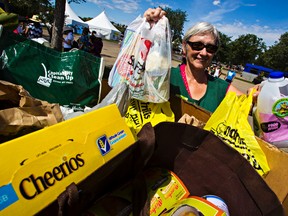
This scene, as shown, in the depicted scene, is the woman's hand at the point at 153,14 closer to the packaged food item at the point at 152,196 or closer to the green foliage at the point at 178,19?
the packaged food item at the point at 152,196

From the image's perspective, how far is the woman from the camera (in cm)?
172

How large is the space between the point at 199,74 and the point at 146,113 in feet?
2.49

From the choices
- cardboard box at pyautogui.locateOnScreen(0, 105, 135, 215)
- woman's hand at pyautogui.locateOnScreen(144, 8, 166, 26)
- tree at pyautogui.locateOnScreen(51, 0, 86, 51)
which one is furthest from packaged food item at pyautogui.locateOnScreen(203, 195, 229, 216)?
tree at pyautogui.locateOnScreen(51, 0, 86, 51)

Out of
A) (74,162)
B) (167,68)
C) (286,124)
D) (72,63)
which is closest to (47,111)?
(74,162)

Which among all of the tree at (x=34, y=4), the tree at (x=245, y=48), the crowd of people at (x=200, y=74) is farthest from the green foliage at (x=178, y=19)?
the crowd of people at (x=200, y=74)

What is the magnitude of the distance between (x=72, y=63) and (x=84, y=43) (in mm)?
7835

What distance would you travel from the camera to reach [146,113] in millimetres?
1408

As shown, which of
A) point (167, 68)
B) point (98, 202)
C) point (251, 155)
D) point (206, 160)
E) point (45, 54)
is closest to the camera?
point (98, 202)

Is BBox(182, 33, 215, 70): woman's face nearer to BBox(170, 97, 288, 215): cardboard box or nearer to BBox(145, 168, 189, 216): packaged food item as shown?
BBox(170, 97, 288, 215): cardboard box

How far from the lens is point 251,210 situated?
33.3 inches

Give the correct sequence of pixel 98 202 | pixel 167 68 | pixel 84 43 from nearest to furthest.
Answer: pixel 98 202 → pixel 167 68 → pixel 84 43

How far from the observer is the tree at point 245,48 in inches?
2098

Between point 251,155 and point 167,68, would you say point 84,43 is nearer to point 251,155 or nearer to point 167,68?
point 167,68

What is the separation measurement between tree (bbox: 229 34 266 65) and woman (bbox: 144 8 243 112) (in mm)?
57781
